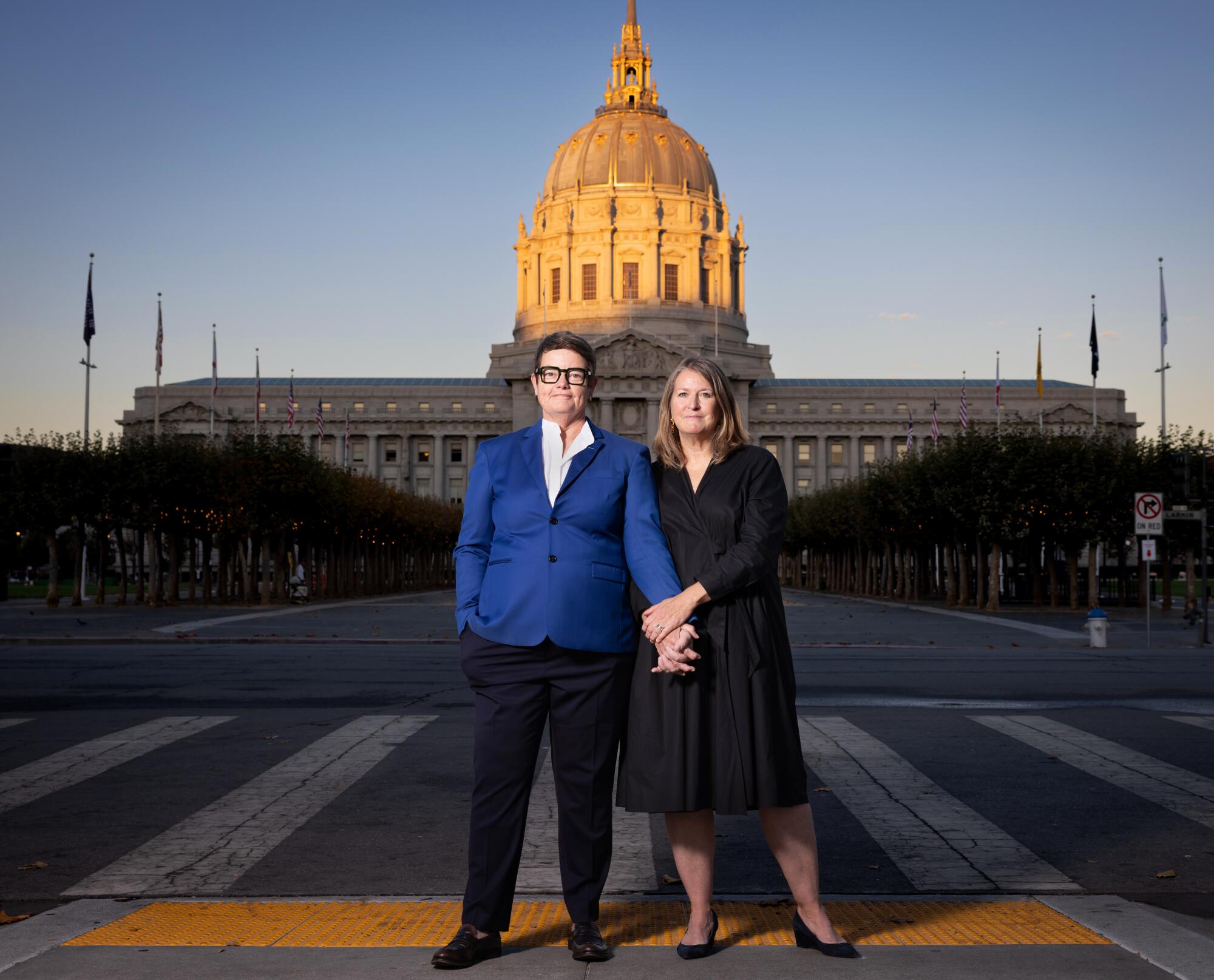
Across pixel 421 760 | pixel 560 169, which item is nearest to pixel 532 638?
pixel 421 760

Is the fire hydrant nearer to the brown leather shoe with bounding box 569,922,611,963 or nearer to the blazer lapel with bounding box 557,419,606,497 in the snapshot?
the blazer lapel with bounding box 557,419,606,497

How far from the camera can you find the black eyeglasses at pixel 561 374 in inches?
208

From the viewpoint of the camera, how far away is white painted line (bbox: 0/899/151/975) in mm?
4789

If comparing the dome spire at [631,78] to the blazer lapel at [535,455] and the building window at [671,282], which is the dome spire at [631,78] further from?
the blazer lapel at [535,455]

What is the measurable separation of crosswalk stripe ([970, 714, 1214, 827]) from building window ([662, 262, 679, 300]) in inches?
5377

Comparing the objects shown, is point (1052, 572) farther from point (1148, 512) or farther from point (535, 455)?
point (535, 455)

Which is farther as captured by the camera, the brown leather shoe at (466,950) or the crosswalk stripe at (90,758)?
the crosswalk stripe at (90,758)

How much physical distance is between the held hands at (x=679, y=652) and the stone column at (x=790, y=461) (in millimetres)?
124817

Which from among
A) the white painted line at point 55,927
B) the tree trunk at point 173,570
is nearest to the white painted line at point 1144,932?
the white painted line at point 55,927

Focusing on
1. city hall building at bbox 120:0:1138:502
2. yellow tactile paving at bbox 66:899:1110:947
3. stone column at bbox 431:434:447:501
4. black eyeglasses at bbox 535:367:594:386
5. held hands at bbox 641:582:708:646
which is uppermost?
city hall building at bbox 120:0:1138:502

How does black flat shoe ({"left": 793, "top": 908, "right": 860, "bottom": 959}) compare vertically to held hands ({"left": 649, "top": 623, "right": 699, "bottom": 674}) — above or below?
below

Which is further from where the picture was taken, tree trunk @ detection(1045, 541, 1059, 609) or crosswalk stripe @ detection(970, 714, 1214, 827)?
tree trunk @ detection(1045, 541, 1059, 609)

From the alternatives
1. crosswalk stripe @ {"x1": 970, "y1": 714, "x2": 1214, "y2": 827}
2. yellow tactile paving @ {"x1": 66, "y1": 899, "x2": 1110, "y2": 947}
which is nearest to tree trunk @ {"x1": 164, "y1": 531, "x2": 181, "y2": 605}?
crosswalk stripe @ {"x1": 970, "y1": 714, "x2": 1214, "y2": 827}

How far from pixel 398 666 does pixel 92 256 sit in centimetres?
3915
